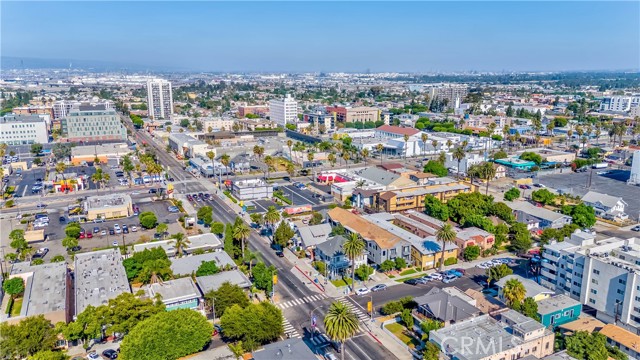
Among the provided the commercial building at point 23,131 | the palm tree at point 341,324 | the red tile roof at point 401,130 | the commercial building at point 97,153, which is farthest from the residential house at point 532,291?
the commercial building at point 23,131

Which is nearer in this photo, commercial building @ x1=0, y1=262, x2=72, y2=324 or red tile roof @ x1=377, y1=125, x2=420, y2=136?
commercial building @ x1=0, y1=262, x2=72, y2=324

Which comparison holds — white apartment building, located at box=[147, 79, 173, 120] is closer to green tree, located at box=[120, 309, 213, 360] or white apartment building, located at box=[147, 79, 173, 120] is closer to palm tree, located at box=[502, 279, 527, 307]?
green tree, located at box=[120, 309, 213, 360]

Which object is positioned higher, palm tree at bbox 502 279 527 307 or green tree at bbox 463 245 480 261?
Result: palm tree at bbox 502 279 527 307

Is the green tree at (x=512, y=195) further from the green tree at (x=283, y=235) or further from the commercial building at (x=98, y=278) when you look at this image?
the commercial building at (x=98, y=278)

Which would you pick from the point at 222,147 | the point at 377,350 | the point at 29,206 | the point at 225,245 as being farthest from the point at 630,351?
the point at 222,147

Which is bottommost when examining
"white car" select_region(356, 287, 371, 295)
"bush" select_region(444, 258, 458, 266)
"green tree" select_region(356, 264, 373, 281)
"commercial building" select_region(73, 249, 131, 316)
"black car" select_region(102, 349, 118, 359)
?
"black car" select_region(102, 349, 118, 359)

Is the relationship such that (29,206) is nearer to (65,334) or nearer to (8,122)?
(65,334)

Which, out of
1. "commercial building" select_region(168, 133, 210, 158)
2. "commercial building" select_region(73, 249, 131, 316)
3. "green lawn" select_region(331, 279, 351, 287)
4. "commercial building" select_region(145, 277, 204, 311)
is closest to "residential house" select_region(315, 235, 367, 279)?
"green lawn" select_region(331, 279, 351, 287)
